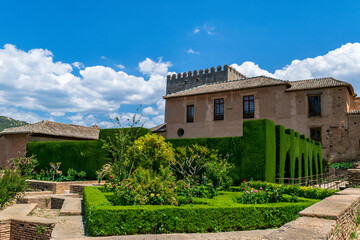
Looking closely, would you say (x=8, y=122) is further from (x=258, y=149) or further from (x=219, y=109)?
(x=258, y=149)

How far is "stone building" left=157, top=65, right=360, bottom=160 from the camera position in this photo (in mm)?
22000

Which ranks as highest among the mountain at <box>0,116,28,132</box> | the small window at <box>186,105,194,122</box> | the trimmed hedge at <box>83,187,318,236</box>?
the mountain at <box>0,116,28,132</box>

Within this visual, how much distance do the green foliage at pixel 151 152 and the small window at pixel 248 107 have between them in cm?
1294

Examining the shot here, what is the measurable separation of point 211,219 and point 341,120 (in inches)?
750

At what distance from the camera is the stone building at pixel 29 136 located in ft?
76.5

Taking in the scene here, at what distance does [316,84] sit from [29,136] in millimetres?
23234

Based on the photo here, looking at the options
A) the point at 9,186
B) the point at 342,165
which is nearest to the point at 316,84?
the point at 342,165

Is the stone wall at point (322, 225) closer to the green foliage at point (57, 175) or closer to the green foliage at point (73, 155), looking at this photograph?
the green foliage at point (73, 155)

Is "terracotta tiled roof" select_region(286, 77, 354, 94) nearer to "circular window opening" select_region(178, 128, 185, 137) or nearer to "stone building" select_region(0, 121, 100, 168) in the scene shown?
"circular window opening" select_region(178, 128, 185, 137)

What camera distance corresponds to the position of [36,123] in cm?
2572

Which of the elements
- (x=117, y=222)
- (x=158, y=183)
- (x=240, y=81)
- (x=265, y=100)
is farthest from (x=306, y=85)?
(x=117, y=222)

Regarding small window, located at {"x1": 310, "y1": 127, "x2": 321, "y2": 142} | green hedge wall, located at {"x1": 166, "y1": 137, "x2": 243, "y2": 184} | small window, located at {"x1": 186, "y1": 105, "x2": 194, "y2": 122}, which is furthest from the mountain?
small window, located at {"x1": 310, "y1": 127, "x2": 321, "y2": 142}

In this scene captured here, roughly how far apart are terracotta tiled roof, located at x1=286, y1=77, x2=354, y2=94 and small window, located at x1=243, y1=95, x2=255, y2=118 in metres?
2.94

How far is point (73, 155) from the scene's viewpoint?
1861 centimetres
